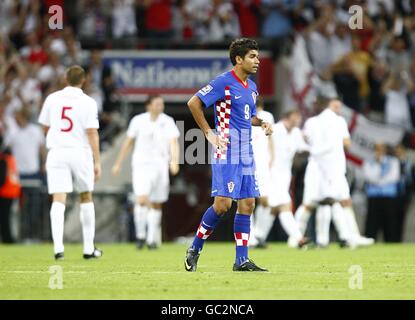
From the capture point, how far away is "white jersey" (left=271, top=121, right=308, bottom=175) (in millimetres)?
21672

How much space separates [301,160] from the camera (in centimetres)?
2592

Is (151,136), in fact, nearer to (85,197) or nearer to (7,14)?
(85,197)

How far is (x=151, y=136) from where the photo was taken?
21.4m

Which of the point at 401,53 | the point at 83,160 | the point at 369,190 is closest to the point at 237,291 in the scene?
the point at 83,160

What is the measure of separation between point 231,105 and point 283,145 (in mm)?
8553

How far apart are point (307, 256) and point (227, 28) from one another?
10730 mm

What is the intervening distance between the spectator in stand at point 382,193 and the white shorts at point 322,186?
2932 millimetres

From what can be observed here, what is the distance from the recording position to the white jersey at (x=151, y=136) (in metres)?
21.3

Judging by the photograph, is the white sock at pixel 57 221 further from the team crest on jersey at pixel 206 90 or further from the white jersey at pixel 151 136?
the white jersey at pixel 151 136

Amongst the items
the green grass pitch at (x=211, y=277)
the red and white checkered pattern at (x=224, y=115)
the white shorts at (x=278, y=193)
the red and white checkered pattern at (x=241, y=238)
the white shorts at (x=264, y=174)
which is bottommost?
the green grass pitch at (x=211, y=277)

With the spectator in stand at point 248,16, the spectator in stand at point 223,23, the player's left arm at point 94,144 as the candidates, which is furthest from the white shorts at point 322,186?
the spectator in stand at point 248,16

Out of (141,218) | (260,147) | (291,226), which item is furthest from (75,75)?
(291,226)

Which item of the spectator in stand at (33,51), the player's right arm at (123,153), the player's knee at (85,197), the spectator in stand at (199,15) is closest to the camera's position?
the player's knee at (85,197)

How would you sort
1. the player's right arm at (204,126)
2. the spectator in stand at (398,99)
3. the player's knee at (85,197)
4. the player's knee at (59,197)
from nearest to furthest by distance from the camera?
the player's right arm at (204,126) → the player's knee at (59,197) → the player's knee at (85,197) → the spectator in stand at (398,99)
